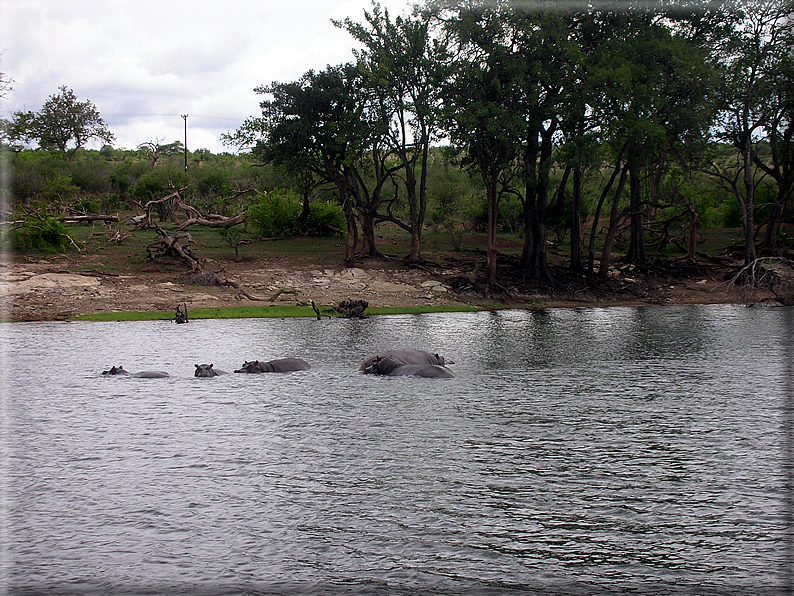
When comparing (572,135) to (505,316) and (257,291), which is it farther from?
(257,291)

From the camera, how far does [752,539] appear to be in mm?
8602

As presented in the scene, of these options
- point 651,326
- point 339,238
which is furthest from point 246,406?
point 339,238

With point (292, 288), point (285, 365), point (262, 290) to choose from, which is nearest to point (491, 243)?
point (292, 288)

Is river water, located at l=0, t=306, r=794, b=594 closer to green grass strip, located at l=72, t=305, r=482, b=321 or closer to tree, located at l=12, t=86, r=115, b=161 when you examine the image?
green grass strip, located at l=72, t=305, r=482, b=321

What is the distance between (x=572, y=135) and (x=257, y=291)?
18.2 meters

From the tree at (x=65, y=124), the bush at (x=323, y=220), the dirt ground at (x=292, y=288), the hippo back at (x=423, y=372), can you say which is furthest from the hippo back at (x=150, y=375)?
the tree at (x=65, y=124)

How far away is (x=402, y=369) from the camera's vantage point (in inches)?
755

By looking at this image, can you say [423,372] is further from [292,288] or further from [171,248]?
[171,248]

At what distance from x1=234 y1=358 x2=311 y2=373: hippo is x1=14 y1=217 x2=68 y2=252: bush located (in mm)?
21474

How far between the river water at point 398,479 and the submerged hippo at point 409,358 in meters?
0.57

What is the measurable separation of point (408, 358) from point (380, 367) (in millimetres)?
973

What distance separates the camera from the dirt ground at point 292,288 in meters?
32.6

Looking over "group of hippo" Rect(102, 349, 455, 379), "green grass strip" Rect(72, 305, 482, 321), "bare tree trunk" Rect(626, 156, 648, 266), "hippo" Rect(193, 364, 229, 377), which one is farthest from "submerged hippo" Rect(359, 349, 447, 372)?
"bare tree trunk" Rect(626, 156, 648, 266)

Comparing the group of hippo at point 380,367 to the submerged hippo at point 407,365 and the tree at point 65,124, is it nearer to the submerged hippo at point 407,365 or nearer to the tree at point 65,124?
the submerged hippo at point 407,365
